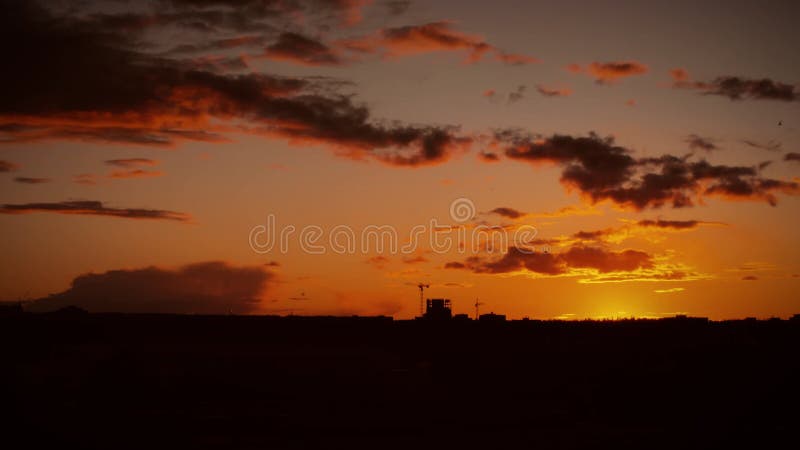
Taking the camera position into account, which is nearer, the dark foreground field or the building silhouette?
the dark foreground field

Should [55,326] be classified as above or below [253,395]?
above

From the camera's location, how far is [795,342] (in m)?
79.9

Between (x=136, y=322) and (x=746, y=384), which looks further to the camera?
(x=136, y=322)

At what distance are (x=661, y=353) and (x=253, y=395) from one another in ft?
124

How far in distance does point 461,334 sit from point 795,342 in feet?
115

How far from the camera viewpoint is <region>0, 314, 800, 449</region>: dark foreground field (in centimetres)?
3512

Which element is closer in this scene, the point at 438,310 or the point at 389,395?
the point at 389,395

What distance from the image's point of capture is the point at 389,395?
157 ft

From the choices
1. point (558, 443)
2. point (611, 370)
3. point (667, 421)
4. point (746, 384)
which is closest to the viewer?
point (558, 443)

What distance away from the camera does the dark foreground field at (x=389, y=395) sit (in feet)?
115

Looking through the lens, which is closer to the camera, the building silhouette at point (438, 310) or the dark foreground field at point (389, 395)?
the dark foreground field at point (389, 395)

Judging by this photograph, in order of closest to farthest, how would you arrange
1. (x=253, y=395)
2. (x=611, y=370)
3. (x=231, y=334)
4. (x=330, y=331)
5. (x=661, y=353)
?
(x=253, y=395), (x=611, y=370), (x=661, y=353), (x=231, y=334), (x=330, y=331)

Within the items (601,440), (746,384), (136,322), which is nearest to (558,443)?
(601,440)

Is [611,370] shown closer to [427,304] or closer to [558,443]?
[558,443]
